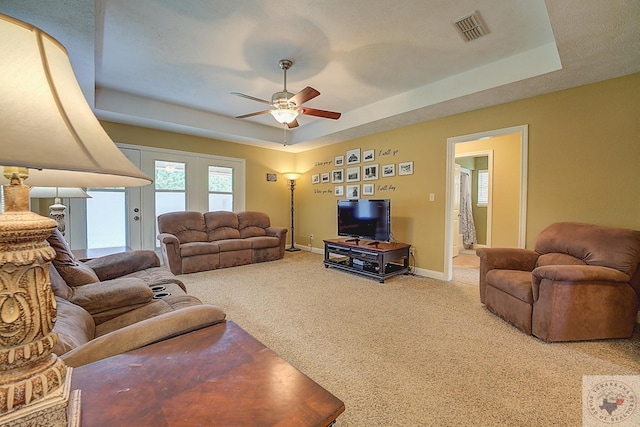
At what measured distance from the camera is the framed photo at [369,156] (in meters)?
4.98

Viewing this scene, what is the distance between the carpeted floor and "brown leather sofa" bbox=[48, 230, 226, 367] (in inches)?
32.6

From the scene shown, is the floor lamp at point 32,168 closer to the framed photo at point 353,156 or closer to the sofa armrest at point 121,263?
the sofa armrest at point 121,263

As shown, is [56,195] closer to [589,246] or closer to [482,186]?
[589,246]

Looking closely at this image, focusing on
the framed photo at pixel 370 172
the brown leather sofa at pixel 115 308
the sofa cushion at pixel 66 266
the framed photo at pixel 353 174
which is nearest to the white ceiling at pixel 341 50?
the framed photo at pixel 370 172

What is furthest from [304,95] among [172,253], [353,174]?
[172,253]

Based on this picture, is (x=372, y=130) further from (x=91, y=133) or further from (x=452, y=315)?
(x=91, y=133)

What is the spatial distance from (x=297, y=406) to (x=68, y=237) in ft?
16.9

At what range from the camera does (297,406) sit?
2.19 ft

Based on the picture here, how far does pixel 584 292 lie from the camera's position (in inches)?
83.4

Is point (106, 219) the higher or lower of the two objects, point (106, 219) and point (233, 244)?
the higher

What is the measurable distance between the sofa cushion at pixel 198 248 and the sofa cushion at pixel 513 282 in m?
3.90

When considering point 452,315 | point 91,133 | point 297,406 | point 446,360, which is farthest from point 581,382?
point 91,133

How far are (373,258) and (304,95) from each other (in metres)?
2.41
